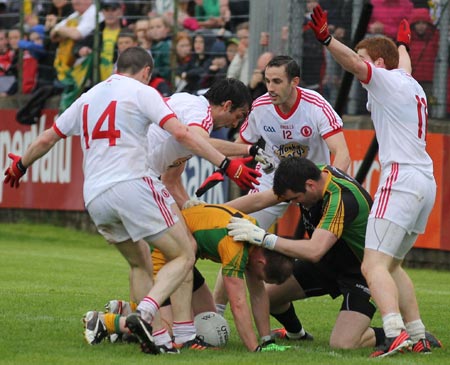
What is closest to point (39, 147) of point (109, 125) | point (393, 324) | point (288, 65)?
point (109, 125)

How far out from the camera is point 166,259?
8781 mm

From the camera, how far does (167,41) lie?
765 inches

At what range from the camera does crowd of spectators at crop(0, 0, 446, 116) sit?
16.4 m

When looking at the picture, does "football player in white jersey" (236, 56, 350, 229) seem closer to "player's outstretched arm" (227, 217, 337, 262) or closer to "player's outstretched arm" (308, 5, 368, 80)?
"player's outstretched arm" (227, 217, 337, 262)

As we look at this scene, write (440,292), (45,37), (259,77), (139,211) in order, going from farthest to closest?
(45,37), (259,77), (440,292), (139,211)

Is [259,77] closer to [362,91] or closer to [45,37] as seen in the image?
[362,91]

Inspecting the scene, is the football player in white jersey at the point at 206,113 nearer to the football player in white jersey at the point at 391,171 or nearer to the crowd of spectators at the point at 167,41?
the football player in white jersey at the point at 391,171

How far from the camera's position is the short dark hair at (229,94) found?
9680 mm

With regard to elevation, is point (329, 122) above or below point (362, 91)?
above

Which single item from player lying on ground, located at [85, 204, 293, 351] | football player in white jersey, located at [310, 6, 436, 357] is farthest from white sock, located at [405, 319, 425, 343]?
player lying on ground, located at [85, 204, 293, 351]

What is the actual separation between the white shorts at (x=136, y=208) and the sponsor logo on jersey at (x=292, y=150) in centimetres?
252

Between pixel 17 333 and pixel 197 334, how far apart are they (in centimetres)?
141

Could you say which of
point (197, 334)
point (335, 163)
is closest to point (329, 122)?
point (335, 163)

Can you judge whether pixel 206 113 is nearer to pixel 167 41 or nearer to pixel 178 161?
pixel 178 161
